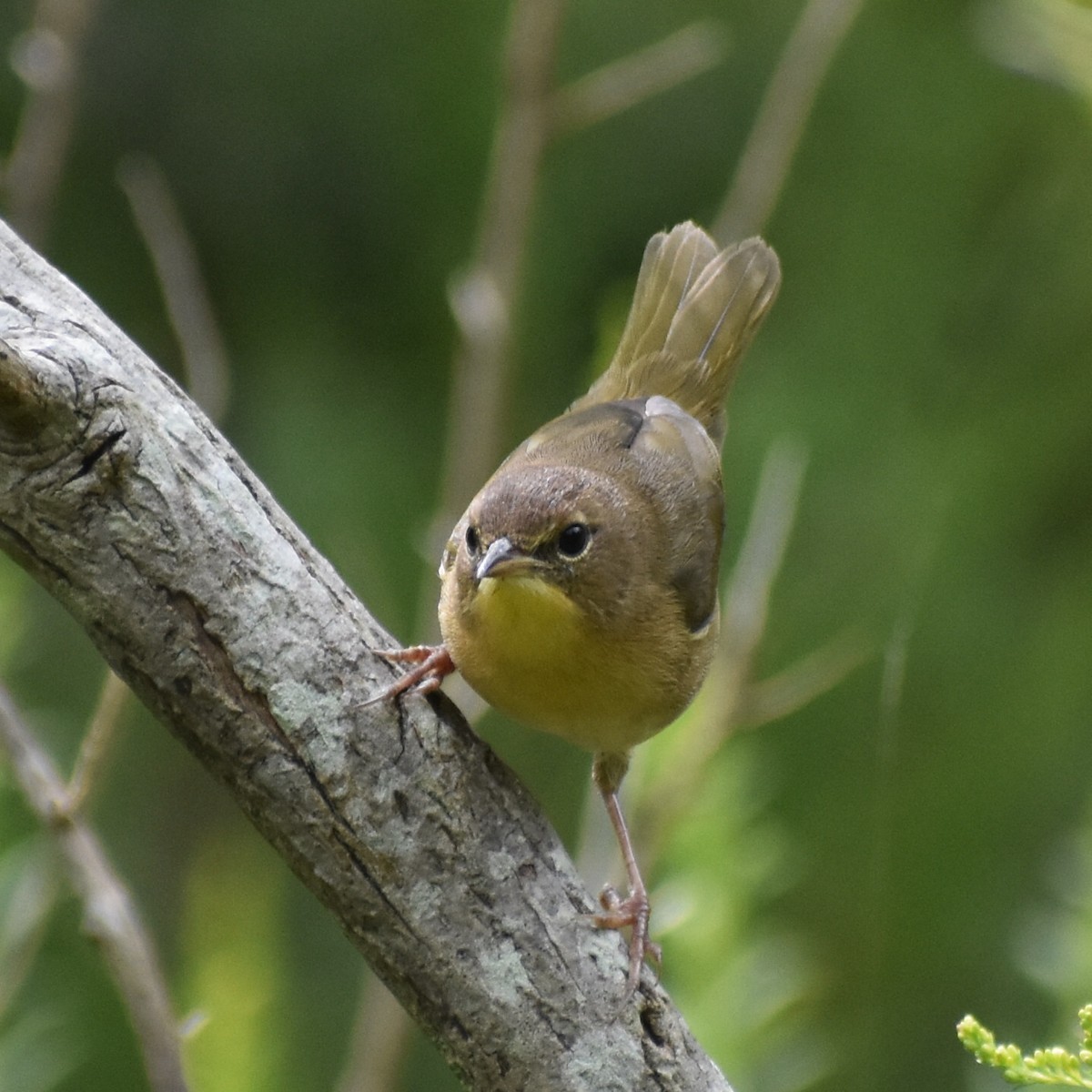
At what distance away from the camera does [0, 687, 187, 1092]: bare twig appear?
2.10 meters

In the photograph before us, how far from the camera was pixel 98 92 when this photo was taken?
15.5 feet

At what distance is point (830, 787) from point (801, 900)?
370mm

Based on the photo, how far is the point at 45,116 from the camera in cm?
315

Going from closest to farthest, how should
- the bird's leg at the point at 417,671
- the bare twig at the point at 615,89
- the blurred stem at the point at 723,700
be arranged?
the bird's leg at the point at 417,671, the blurred stem at the point at 723,700, the bare twig at the point at 615,89

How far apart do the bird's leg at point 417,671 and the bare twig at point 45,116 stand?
1.42 m

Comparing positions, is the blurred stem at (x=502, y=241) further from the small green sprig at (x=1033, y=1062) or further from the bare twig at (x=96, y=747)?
the small green sprig at (x=1033, y=1062)

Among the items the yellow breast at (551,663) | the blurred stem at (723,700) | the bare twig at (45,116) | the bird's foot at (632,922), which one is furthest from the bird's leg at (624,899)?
the bare twig at (45,116)

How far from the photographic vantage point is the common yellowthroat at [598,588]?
2471 mm

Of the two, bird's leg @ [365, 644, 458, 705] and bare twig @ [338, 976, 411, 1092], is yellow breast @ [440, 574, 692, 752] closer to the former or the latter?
bird's leg @ [365, 644, 458, 705]

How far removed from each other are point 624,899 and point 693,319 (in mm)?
1348

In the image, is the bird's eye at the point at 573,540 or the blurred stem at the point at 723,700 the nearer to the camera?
the bird's eye at the point at 573,540

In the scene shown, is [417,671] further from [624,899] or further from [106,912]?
[624,899]

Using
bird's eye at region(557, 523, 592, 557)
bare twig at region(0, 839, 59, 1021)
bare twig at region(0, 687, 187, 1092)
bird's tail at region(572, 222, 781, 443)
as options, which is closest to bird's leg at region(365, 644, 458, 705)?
bird's eye at region(557, 523, 592, 557)

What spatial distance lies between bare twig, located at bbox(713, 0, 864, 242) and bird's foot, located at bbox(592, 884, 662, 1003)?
159cm
